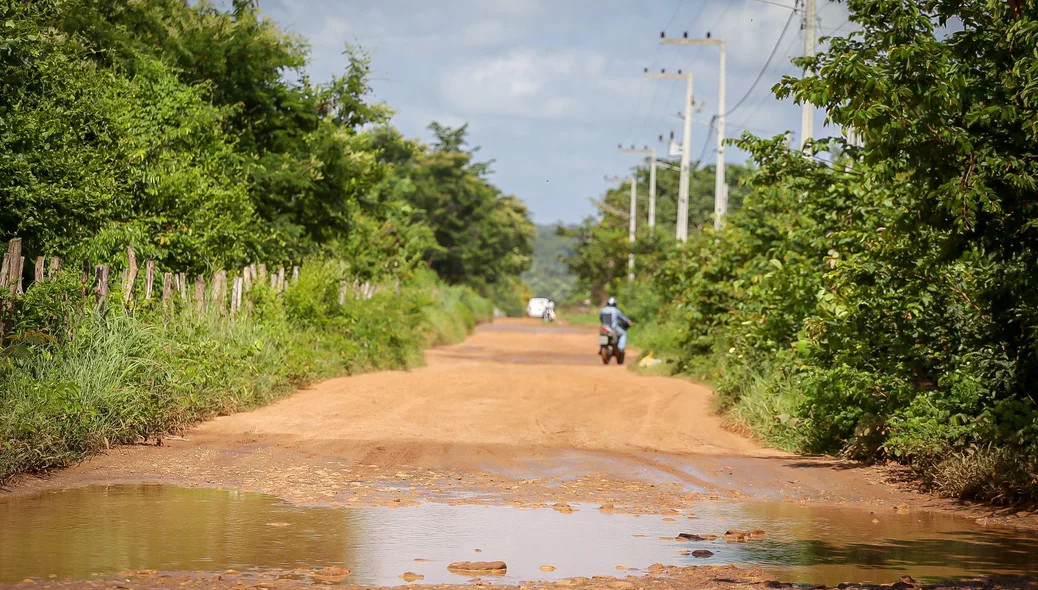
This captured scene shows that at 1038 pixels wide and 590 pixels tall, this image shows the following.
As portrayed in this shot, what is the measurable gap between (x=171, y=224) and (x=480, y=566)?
10.4 meters

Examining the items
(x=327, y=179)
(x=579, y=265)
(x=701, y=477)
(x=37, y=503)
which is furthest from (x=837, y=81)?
(x=579, y=265)

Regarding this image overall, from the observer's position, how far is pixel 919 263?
10.6 m

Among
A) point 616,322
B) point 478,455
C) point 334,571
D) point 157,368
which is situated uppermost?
point 616,322

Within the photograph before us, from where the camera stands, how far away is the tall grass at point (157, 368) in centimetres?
964

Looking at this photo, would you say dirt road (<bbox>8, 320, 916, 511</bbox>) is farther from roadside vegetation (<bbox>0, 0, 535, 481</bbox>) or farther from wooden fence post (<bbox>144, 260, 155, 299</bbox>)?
wooden fence post (<bbox>144, 260, 155, 299</bbox>)

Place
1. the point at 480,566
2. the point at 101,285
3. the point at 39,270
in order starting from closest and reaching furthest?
the point at 480,566
the point at 39,270
the point at 101,285

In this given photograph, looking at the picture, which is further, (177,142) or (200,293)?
(177,142)

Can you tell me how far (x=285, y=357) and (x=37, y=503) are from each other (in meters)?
7.66

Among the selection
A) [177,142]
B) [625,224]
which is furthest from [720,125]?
[625,224]

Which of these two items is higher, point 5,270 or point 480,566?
point 5,270

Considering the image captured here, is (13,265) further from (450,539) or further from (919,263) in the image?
(919,263)

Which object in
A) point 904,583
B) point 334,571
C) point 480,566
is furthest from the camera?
point 480,566

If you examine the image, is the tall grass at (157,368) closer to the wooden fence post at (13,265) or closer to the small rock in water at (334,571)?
the wooden fence post at (13,265)

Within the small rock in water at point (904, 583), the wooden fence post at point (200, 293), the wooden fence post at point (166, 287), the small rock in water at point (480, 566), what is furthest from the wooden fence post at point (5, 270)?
the small rock in water at point (904, 583)
